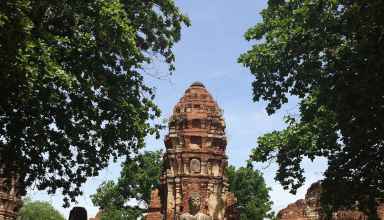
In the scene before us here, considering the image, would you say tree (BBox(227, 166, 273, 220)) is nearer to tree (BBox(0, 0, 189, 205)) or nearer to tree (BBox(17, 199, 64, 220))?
tree (BBox(0, 0, 189, 205))

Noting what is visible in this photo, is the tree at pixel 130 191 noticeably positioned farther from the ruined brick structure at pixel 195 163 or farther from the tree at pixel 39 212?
the tree at pixel 39 212

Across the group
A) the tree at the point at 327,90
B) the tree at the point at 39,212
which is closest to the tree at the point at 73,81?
the tree at the point at 327,90

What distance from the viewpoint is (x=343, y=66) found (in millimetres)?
11578

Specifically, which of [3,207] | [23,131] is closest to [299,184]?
[23,131]

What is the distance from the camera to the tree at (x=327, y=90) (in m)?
10.4

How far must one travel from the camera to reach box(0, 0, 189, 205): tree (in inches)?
410

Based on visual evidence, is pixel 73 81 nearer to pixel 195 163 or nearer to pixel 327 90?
pixel 327 90

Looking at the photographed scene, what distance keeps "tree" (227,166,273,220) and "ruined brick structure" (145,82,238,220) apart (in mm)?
18726

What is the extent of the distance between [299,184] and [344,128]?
4.26m

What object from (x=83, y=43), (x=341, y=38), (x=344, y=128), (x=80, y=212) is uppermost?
(x=341, y=38)

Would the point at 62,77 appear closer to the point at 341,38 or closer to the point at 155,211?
the point at 341,38

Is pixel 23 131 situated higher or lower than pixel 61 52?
lower

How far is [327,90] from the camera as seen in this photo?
508 inches

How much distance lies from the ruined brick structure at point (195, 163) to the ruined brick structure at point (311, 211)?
129 inches
